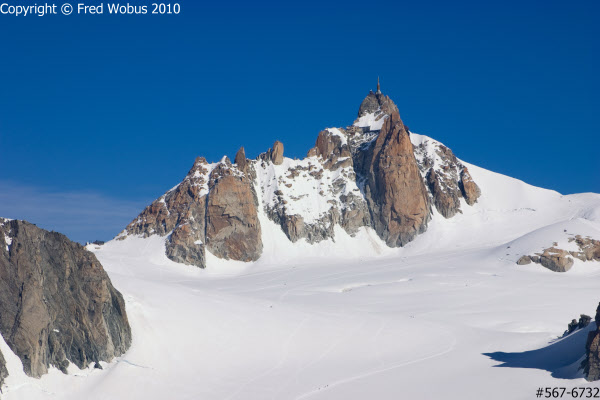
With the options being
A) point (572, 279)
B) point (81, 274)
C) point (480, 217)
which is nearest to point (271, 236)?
point (480, 217)

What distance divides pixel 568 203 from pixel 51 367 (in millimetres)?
97346

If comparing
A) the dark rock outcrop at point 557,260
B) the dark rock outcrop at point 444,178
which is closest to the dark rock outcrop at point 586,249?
the dark rock outcrop at point 557,260

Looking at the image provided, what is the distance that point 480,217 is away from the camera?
113188 mm

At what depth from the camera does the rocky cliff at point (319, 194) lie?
102m

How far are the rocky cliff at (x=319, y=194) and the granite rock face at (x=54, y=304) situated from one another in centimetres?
5773

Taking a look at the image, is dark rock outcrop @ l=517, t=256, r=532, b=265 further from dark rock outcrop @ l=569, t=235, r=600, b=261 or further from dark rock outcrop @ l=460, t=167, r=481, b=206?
dark rock outcrop @ l=460, t=167, r=481, b=206

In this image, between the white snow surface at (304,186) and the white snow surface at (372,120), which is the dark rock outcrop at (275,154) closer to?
the white snow surface at (304,186)

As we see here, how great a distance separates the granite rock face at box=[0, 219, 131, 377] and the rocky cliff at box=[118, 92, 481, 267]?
5773 centimetres

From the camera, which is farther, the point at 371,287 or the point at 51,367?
the point at 371,287

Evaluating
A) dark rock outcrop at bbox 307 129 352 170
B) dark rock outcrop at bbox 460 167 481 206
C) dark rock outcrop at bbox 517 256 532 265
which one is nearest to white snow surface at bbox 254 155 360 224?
dark rock outcrop at bbox 307 129 352 170

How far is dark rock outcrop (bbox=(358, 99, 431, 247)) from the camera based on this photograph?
110 meters

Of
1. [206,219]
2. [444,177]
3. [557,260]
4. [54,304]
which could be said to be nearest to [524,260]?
[557,260]

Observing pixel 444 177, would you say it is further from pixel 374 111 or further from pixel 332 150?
pixel 374 111

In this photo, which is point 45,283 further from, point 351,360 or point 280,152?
point 280,152
